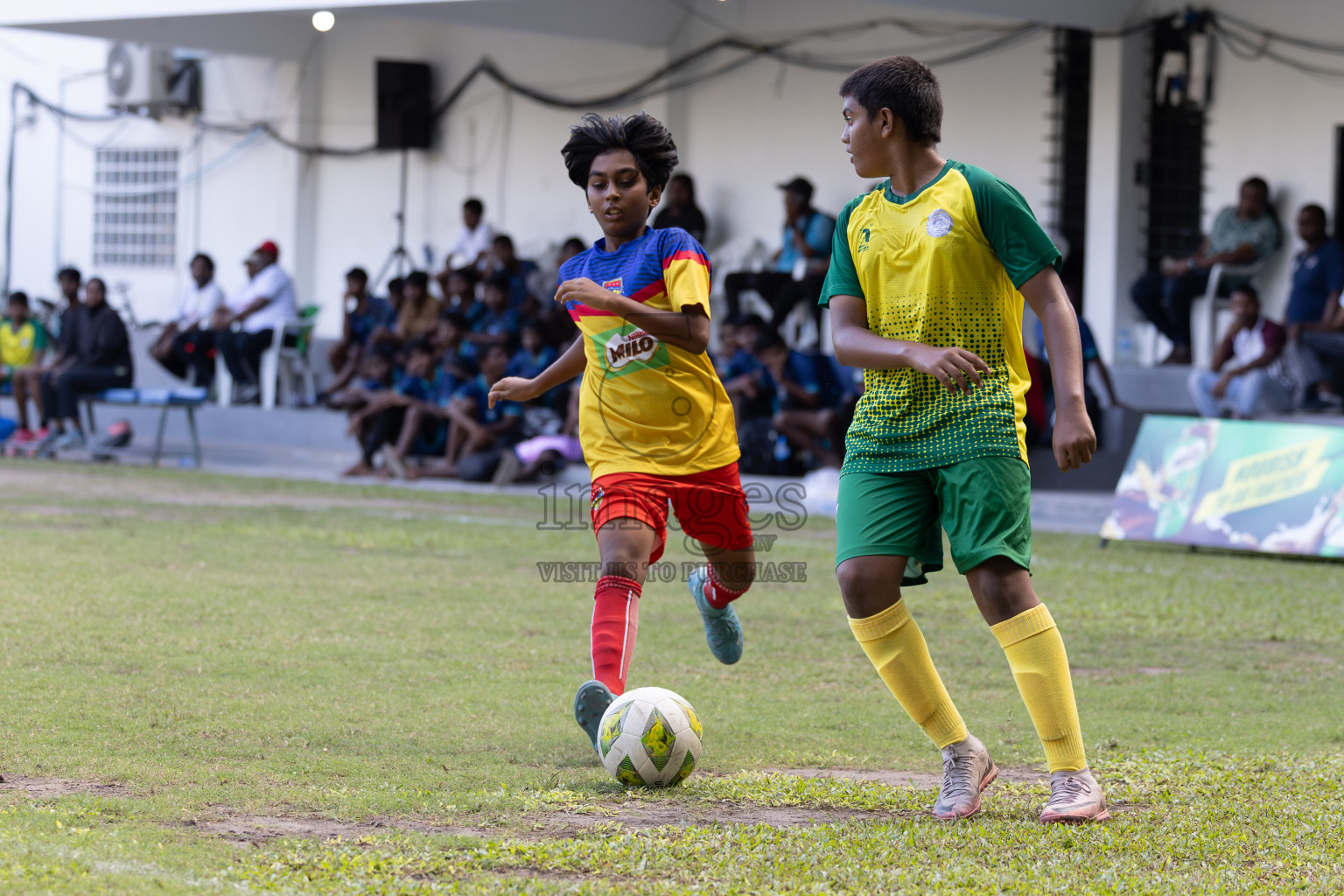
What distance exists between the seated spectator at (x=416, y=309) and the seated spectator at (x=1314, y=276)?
8710mm

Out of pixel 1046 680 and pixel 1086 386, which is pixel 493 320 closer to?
pixel 1086 386

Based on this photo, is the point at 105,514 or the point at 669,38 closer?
the point at 105,514

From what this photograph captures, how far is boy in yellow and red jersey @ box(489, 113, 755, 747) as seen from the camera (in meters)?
5.01

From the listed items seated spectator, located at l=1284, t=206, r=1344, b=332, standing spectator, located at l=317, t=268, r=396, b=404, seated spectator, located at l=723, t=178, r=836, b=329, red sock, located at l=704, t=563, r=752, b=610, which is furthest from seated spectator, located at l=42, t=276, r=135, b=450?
red sock, located at l=704, t=563, r=752, b=610

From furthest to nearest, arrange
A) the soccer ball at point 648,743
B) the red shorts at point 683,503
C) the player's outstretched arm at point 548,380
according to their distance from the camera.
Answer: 1. the player's outstretched arm at point 548,380
2. the red shorts at point 683,503
3. the soccer ball at point 648,743

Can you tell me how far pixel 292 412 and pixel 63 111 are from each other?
9.33 m

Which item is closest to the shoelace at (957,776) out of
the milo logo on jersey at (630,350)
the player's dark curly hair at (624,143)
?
the milo logo on jersey at (630,350)

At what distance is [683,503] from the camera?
17.1 feet

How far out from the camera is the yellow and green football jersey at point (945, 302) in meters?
4.23

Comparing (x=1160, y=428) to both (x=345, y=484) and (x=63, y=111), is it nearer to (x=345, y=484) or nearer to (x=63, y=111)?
(x=345, y=484)

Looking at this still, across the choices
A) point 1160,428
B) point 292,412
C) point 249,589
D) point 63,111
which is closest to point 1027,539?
point 249,589

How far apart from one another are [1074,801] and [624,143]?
2.41m

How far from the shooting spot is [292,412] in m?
18.5

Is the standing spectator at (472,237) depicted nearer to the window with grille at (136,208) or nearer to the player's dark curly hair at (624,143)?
the window with grille at (136,208)
